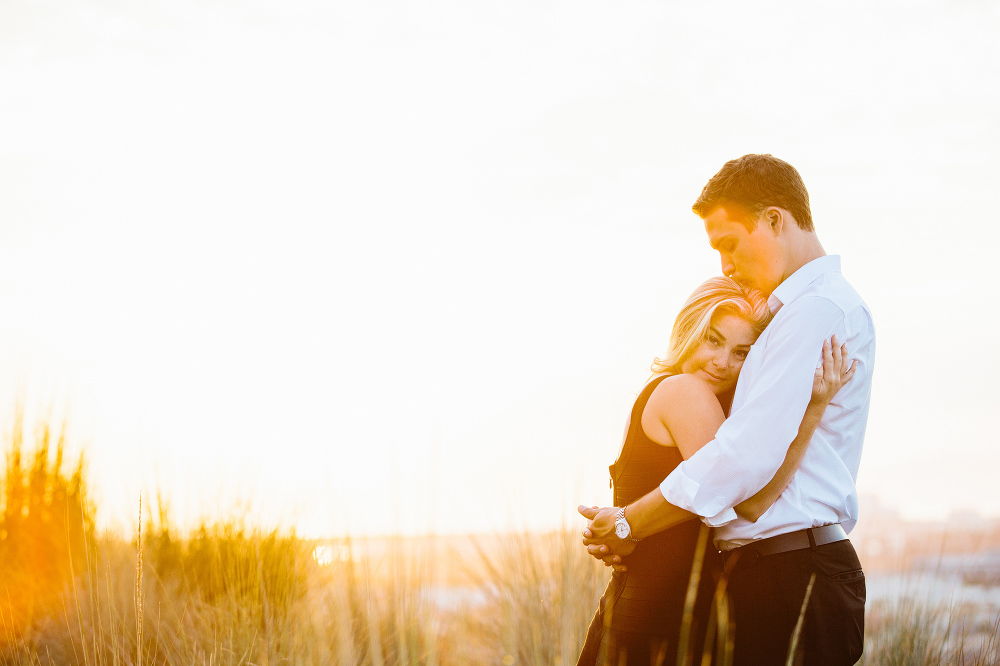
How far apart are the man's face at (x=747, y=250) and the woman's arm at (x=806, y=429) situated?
13.9 inches

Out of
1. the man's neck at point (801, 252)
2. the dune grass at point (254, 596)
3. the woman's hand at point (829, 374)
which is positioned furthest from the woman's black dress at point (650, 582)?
the dune grass at point (254, 596)

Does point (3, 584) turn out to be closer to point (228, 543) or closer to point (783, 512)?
point (228, 543)

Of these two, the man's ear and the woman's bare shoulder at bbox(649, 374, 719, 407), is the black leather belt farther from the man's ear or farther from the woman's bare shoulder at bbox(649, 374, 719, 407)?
the man's ear

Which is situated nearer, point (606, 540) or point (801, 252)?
point (606, 540)

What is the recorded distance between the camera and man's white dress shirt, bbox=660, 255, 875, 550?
6.53 ft

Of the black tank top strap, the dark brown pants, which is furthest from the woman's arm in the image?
the black tank top strap

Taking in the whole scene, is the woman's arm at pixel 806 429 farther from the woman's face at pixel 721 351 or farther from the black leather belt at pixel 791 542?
the woman's face at pixel 721 351

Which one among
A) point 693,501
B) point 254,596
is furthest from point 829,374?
point 254,596

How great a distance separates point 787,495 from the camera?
206 centimetres

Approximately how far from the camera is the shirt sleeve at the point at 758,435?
6.50ft

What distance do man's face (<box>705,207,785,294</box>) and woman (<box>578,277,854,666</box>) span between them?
0.07 metres

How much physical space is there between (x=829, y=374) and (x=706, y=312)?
1.39 ft

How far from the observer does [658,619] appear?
2139 mm

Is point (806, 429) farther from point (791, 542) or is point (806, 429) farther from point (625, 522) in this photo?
→ point (625, 522)
